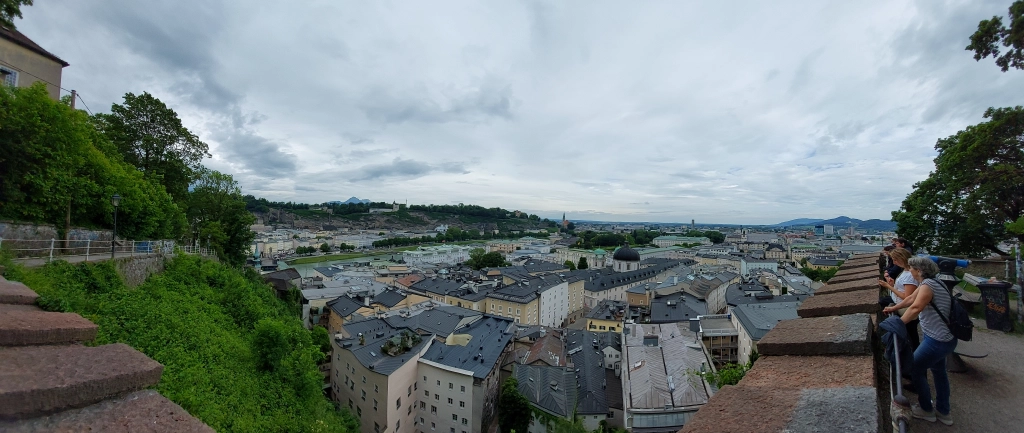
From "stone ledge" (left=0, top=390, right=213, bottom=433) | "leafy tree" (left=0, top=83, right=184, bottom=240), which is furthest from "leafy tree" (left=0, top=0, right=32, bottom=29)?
"stone ledge" (left=0, top=390, right=213, bottom=433)

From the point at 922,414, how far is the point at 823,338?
2.39 feet

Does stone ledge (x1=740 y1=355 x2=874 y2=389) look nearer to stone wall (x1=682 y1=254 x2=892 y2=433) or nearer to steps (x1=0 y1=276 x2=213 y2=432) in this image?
stone wall (x1=682 y1=254 x2=892 y2=433)

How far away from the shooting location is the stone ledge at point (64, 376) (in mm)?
2859

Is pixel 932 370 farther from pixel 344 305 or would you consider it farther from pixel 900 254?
pixel 344 305

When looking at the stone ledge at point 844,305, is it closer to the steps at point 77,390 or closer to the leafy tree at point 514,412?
the steps at point 77,390

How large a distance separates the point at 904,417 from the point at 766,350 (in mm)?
892

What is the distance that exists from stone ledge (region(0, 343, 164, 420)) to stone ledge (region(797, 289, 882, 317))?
5.73 metres

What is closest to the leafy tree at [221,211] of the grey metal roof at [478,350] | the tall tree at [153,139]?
the tall tree at [153,139]

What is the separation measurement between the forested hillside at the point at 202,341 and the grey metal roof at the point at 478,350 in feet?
19.3

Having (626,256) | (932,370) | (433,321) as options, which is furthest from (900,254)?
(626,256)

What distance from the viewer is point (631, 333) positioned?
27.1 m

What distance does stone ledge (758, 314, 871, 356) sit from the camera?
2535 millimetres

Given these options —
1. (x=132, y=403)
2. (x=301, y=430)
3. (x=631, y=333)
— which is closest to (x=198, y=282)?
(x=301, y=430)

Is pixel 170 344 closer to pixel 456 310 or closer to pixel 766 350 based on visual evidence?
pixel 766 350
